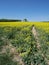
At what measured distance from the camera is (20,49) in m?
10.3

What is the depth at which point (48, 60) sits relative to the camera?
8711 mm

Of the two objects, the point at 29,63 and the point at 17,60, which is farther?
the point at 17,60

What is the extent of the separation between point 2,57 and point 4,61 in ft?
2.06

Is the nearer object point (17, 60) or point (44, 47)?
point (17, 60)

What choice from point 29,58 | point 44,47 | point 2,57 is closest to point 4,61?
point 2,57

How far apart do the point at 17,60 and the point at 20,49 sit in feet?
5.04

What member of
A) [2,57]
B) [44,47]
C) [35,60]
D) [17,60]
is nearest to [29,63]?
[35,60]

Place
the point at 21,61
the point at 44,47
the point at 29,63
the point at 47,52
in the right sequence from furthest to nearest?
the point at 44,47 → the point at 47,52 → the point at 21,61 → the point at 29,63

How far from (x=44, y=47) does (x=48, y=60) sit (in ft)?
6.58

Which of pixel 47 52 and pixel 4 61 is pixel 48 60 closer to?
pixel 47 52

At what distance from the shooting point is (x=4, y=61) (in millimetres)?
8469

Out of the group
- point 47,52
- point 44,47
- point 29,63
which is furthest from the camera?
point 44,47

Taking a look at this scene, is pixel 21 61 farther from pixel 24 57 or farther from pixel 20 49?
pixel 20 49

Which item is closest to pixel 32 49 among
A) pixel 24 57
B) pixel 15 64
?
pixel 24 57
